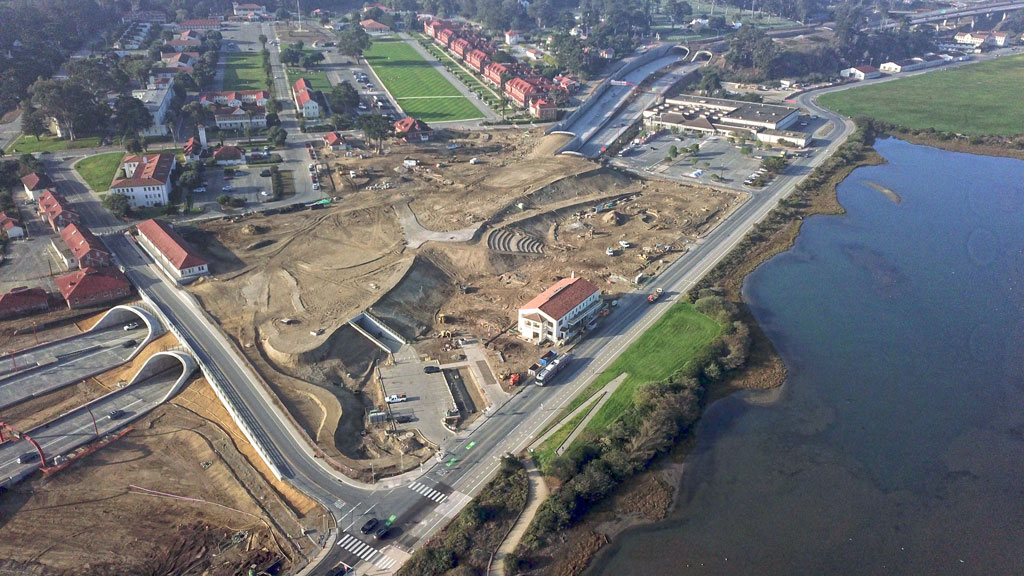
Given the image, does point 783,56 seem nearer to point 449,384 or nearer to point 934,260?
point 934,260

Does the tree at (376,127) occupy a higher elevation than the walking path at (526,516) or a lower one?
higher

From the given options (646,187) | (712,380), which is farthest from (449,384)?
(646,187)

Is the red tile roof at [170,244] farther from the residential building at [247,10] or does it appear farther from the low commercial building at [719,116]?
the residential building at [247,10]

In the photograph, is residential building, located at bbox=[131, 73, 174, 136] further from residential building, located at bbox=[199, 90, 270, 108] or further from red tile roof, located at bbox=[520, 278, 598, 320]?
red tile roof, located at bbox=[520, 278, 598, 320]

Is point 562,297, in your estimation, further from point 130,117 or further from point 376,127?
point 130,117

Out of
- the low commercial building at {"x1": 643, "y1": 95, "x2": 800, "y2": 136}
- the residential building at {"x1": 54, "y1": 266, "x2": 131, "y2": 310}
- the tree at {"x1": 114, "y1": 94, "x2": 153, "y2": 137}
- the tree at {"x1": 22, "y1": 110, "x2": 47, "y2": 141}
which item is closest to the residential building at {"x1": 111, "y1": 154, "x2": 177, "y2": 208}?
the residential building at {"x1": 54, "y1": 266, "x2": 131, "y2": 310}

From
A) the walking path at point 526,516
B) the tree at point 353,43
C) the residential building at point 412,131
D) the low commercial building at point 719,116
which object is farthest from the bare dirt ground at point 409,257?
the tree at point 353,43
